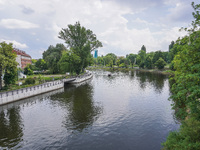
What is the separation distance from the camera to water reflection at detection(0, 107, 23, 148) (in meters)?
18.8

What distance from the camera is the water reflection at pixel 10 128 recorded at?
18.8 m

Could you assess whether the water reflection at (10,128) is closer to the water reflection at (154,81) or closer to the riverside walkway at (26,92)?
the riverside walkway at (26,92)

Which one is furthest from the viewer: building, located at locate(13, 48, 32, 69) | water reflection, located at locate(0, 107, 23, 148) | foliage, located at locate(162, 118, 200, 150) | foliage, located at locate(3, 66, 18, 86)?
building, located at locate(13, 48, 32, 69)

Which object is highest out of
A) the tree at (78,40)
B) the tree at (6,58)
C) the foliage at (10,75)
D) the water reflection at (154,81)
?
the tree at (78,40)

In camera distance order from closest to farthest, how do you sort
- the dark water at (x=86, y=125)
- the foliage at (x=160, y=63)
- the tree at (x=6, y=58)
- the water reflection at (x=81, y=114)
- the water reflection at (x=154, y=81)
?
the dark water at (x=86, y=125) < the water reflection at (x=81, y=114) < the tree at (x=6, y=58) < the water reflection at (x=154, y=81) < the foliage at (x=160, y=63)

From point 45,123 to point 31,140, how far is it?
500cm

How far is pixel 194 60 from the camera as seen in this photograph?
13.4 m

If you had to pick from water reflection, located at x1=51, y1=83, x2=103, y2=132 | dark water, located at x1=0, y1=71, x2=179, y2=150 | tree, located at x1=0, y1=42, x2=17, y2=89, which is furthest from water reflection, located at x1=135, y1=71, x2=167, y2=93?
tree, located at x1=0, y1=42, x2=17, y2=89

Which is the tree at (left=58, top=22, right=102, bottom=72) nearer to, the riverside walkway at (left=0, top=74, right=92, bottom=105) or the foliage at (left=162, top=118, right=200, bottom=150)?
the riverside walkway at (left=0, top=74, right=92, bottom=105)

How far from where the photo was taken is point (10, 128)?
22.3 m

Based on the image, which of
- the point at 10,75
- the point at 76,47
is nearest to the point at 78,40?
the point at 76,47

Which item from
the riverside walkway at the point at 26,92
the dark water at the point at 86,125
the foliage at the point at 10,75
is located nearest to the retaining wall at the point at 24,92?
the riverside walkway at the point at 26,92

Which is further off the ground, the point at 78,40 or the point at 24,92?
the point at 78,40

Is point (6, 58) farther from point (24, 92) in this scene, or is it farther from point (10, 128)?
point (10, 128)
